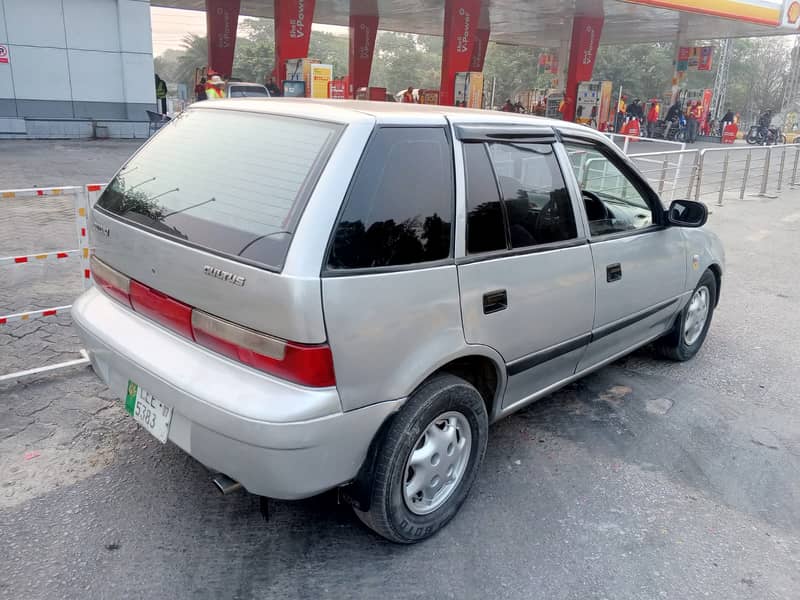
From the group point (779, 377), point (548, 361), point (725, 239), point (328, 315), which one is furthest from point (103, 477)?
point (725, 239)

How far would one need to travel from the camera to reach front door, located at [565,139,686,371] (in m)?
3.63

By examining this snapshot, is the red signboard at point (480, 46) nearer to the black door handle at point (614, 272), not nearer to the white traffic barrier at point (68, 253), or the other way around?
the white traffic barrier at point (68, 253)

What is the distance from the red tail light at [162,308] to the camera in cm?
257

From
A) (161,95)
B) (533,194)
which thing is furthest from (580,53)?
(533,194)

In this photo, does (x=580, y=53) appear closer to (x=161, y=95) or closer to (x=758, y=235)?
(x=161, y=95)

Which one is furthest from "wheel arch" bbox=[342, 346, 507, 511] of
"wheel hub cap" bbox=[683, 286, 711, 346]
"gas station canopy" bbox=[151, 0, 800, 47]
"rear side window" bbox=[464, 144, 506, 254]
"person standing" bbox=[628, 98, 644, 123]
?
Answer: "person standing" bbox=[628, 98, 644, 123]

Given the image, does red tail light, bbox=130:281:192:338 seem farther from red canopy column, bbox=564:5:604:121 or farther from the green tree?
the green tree

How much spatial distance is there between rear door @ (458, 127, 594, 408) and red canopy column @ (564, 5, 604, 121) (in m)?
27.0

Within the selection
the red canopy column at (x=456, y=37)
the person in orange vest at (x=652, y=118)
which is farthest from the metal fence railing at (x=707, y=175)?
the person in orange vest at (x=652, y=118)

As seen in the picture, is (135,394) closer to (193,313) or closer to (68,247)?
(193,313)

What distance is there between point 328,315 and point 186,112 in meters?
1.63

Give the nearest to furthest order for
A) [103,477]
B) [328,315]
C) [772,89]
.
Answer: [328,315] → [103,477] → [772,89]

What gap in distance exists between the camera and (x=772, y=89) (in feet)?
195

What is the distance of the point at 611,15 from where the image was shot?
87.0 feet
